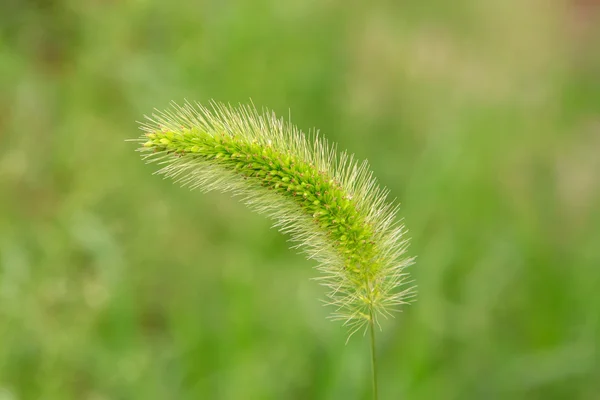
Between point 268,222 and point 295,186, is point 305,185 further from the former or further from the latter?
point 268,222

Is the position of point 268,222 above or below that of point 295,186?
above

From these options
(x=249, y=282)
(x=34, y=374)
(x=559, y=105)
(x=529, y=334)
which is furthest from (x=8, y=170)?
(x=559, y=105)

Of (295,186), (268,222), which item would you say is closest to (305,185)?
(295,186)

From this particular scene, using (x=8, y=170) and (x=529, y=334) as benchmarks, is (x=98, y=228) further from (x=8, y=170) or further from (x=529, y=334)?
(x=529, y=334)

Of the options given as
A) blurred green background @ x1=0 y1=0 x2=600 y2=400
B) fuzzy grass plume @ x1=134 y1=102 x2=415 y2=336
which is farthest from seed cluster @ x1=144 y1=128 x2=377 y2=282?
blurred green background @ x1=0 y1=0 x2=600 y2=400

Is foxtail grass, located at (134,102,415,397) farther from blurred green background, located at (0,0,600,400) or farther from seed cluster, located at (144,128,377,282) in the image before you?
blurred green background, located at (0,0,600,400)

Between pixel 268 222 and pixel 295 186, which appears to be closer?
pixel 295 186

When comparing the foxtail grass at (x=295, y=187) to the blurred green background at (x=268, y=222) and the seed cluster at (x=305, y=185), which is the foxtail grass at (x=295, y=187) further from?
the blurred green background at (x=268, y=222)

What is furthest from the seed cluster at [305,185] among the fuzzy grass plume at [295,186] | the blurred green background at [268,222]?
the blurred green background at [268,222]
